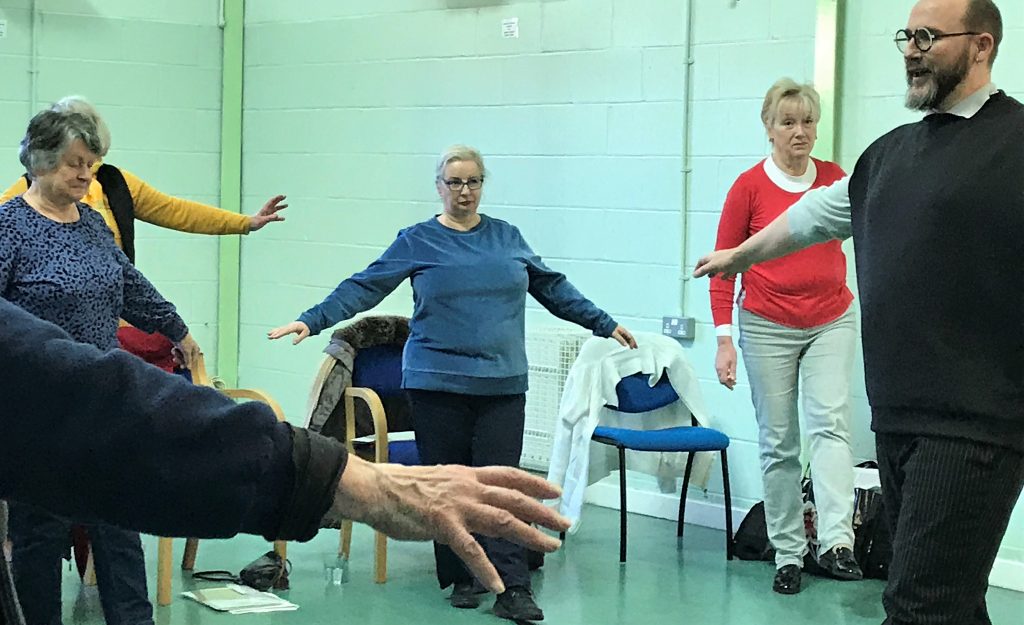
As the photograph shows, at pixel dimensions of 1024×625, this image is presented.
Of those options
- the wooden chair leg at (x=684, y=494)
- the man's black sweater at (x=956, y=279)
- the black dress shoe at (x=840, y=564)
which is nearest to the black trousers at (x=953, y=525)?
the man's black sweater at (x=956, y=279)

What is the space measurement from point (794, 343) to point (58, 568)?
251cm

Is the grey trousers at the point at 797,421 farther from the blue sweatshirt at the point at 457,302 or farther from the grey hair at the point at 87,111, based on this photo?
the grey hair at the point at 87,111

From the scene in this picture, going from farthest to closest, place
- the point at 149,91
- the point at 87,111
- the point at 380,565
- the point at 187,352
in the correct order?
1. the point at 149,91
2. the point at 380,565
3. the point at 187,352
4. the point at 87,111

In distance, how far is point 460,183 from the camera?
15.0ft

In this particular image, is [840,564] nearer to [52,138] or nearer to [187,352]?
[187,352]

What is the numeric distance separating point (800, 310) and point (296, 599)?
194 centimetres

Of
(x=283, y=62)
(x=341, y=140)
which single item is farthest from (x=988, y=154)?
(x=283, y=62)

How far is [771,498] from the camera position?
192 inches

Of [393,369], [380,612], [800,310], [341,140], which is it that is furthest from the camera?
[341,140]

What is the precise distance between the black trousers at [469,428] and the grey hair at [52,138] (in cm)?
138

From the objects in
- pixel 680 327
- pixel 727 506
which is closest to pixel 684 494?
pixel 727 506

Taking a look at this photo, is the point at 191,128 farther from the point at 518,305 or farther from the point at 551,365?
the point at 518,305

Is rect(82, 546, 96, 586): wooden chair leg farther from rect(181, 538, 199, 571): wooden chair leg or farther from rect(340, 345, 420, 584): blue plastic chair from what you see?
rect(340, 345, 420, 584): blue plastic chair

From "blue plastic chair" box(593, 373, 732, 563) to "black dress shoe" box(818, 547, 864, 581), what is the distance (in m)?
0.41
